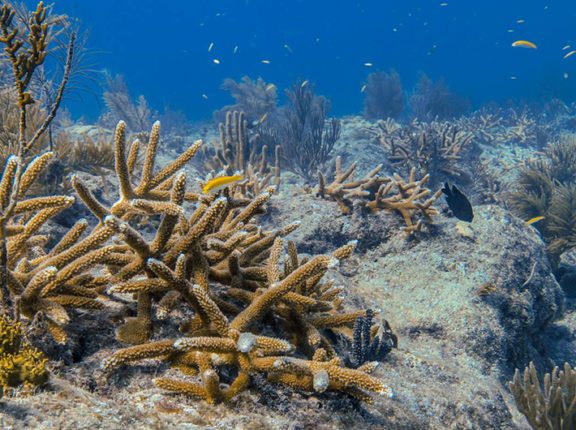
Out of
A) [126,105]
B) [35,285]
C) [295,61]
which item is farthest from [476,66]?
[35,285]

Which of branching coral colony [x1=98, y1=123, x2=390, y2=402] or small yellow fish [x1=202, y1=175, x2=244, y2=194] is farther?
small yellow fish [x1=202, y1=175, x2=244, y2=194]

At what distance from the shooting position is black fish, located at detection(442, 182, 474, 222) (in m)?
4.57

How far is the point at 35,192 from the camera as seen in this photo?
4.62m

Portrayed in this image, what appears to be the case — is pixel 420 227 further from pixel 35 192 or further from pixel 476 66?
pixel 476 66

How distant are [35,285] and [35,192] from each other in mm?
3400

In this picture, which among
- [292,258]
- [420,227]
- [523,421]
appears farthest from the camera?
[420,227]

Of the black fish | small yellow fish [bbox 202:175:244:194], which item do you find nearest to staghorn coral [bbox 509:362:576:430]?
the black fish

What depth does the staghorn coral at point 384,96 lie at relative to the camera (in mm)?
19047

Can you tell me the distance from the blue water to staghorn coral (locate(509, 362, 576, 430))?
72805mm

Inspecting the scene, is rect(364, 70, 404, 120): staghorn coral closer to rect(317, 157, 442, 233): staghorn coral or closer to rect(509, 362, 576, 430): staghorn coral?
rect(317, 157, 442, 233): staghorn coral

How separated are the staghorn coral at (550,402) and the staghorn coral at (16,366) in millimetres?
3221

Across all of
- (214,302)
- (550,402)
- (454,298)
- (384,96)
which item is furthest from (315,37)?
(214,302)

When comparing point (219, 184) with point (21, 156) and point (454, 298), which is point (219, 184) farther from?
point (454, 298)

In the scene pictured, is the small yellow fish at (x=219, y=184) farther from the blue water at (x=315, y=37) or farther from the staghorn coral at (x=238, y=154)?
the blue water at (x=315, y=37)
